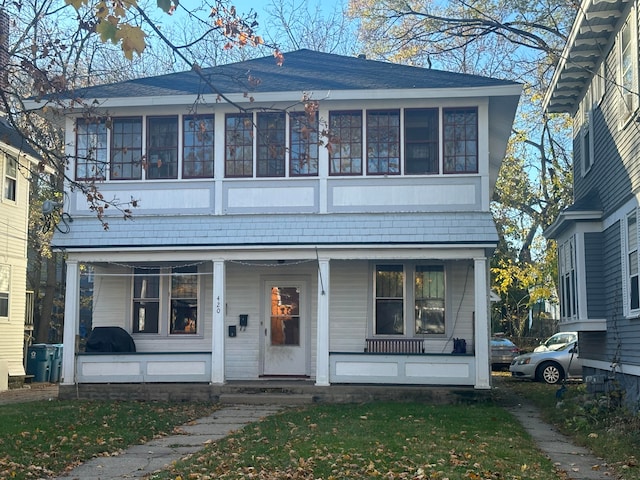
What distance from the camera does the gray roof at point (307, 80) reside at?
16.5m

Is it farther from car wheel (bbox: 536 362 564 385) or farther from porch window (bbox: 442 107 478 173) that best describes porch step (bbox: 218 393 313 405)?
car wheel (bbox: 536 362 564 385)

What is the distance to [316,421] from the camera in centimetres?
1291

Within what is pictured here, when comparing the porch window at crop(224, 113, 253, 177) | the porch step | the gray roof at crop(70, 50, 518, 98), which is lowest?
the porch step

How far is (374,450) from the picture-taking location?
975 centimetres

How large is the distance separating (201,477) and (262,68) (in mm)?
12247

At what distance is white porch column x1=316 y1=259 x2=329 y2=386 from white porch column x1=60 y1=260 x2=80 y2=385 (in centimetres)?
505

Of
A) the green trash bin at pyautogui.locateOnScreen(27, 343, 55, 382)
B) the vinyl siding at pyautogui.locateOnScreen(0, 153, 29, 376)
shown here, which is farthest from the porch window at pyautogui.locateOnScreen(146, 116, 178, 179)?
the green trash bin at pyautogui.locateOnScreen(27, 343, 55, 382)

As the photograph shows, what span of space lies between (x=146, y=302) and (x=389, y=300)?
5411 mm

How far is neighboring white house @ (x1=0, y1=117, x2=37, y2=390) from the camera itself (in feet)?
74.5

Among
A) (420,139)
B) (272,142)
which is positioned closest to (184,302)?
(272,142)

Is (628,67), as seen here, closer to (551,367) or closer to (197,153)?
(197,153)

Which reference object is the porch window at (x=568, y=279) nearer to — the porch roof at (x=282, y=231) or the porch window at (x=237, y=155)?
the porch roof at (x=282, y=231)

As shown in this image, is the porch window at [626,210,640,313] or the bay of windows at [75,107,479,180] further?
the bay of windows at [75,107,479,180]

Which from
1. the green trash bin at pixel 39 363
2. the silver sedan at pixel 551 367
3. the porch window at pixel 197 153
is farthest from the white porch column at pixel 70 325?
the silver sedan at pixel 551 367
